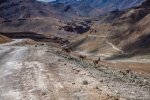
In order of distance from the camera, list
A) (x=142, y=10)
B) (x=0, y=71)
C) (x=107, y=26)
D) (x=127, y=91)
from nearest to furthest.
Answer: (x=127, y=91)
(x=0, y=71)
(x=142, y=10)
(x=107, y=26)

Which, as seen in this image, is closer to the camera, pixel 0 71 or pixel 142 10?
pixel 0 71

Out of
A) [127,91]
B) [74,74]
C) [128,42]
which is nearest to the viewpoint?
[127,91]

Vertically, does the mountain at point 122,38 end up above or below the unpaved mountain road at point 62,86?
above

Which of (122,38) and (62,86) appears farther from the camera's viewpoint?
(122,38)

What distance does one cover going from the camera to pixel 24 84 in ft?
73.2

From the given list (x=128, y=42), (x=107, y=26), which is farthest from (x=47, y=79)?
(x=107, y=26)

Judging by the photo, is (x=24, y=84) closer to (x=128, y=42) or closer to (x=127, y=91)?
(x=127, y=91)

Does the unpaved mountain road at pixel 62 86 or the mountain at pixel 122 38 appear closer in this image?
the unpaved mountain road at pixel 62 86

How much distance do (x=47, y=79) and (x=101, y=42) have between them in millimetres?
139392

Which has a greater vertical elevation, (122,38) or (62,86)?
(122,38)

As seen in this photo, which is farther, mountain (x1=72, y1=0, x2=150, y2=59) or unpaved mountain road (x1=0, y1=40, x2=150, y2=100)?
mountain (x1=72, y1=0, x2=150, y2=59)

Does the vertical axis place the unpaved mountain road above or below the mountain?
below

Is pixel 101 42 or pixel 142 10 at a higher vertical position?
pixel 142 10

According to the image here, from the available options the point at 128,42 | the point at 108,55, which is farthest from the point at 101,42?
the point at 108,55
